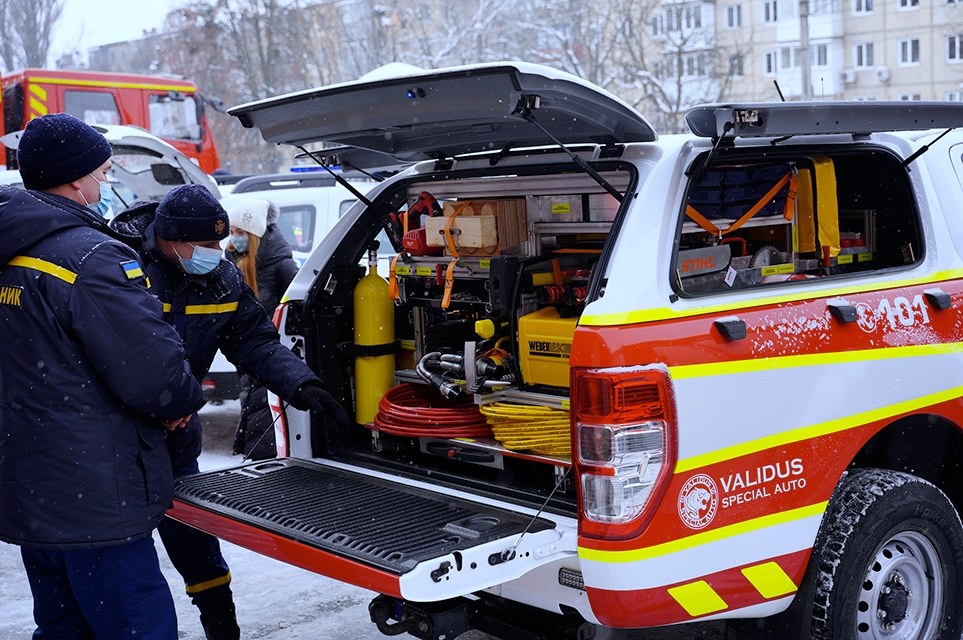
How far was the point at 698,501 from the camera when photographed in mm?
2930

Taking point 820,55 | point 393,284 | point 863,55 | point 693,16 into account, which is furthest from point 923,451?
point 820,55

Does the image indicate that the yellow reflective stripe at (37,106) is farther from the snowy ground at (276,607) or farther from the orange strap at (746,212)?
the orange strap at (746,212)

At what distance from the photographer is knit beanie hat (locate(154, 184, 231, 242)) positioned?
384 cm

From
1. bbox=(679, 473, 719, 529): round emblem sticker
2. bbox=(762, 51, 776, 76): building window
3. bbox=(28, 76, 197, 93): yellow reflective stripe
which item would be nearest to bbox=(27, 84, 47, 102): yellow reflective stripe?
bbox=(28, 76, 197, 93): yellow reflective stripe

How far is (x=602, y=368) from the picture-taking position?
2861 mm

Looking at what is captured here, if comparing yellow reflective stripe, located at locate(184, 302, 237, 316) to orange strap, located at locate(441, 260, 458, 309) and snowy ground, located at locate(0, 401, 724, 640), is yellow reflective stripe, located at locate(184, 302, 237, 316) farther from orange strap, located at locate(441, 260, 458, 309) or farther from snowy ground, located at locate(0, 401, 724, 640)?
snowy ground, located at locate(0, 401, 724, 640)

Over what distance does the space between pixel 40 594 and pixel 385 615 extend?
1.17m

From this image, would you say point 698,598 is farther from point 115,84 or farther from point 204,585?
point 115,84

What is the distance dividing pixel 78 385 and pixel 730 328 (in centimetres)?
195

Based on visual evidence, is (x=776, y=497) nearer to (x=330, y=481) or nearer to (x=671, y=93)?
(x=330, y=481)

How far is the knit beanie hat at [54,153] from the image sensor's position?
3238 millimetres

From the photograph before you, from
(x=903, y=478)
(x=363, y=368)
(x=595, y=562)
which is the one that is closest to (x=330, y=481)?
(x=363, y=368)

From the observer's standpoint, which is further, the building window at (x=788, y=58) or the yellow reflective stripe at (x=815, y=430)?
the building window at (x=788, y=58)

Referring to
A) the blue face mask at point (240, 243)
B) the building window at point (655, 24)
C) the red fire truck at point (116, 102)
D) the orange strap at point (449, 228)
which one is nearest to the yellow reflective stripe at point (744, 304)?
the orange strap at point (449, 228)
